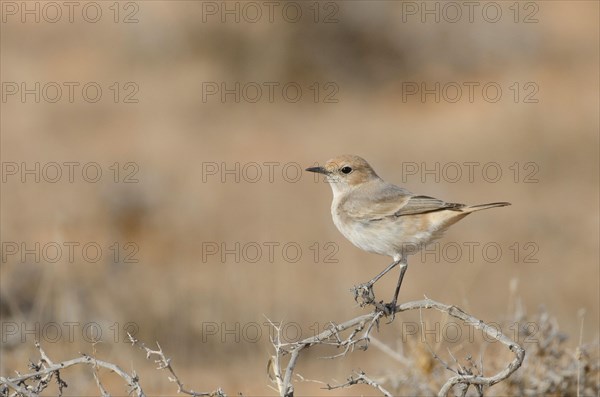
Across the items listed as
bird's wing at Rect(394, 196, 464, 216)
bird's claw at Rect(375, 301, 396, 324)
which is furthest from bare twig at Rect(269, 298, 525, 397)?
bird's wing at Rect(394, 196, 464, 216)

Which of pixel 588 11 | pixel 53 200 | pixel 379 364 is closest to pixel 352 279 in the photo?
pixel 379 364

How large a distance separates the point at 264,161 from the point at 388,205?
985cm

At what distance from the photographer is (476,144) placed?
16.2 meters

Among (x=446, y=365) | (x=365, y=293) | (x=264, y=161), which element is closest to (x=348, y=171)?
(x=365, y=293)

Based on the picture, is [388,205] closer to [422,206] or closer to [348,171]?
[422,206]

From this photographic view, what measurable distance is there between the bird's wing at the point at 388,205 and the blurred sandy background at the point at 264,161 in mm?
1880

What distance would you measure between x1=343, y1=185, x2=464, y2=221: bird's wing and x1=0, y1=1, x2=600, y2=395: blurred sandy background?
1880 mm

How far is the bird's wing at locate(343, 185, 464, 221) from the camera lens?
569 cm

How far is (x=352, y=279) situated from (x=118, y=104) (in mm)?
8014

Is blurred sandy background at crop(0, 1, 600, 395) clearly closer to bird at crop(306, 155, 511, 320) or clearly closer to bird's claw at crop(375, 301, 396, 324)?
bird at crop(306, 155, 511, 320)

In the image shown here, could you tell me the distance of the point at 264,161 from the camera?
15.6m

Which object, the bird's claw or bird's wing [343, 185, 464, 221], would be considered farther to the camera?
bird's wing [343, 185, 464, 221]

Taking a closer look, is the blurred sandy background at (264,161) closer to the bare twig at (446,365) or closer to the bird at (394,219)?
the bird at (394,219)

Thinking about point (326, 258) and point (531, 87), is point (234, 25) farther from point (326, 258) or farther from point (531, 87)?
point (326, 258)
